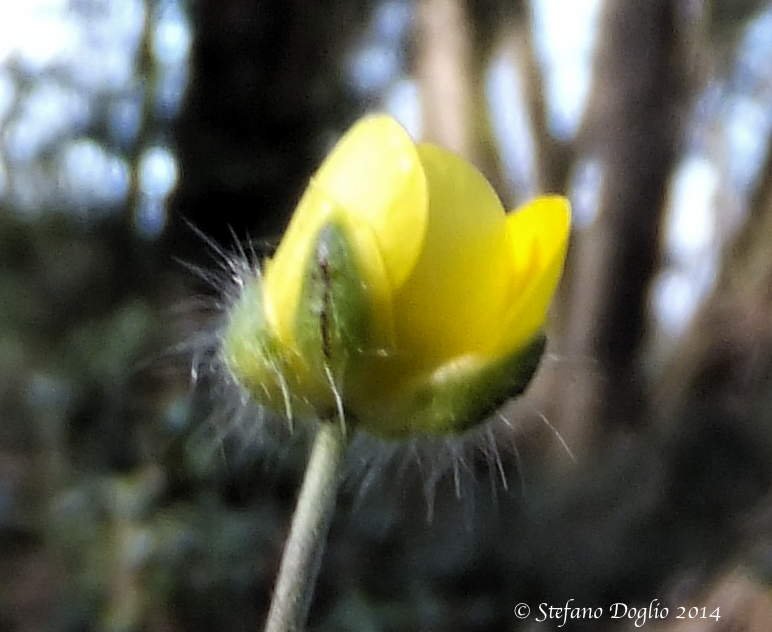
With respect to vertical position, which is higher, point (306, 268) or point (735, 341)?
point (306, 268)

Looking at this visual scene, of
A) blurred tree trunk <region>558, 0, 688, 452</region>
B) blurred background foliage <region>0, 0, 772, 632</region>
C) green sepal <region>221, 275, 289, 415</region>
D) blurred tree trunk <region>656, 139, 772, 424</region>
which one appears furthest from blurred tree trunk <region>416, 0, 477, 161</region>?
green sepal <region>221, 275, 289, 415</region>

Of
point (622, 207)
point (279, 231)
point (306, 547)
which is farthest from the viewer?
point (622, 207)

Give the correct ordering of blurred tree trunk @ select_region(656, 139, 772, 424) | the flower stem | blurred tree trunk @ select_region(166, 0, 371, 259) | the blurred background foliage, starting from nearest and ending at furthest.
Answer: the flower stem → the blurred background foliage → blurred tree trunk @ select_region(166, 0, 371, 259) → blurred tree trunk @ select_region(656, 139, 772, 424)

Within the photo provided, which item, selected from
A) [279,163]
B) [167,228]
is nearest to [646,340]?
[279,163]

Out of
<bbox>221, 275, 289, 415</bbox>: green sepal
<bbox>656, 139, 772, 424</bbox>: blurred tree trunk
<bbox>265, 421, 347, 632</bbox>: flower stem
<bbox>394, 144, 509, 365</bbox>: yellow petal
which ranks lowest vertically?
<bbox>656, 139, 772, 424</bbox>: blurred tree trunk

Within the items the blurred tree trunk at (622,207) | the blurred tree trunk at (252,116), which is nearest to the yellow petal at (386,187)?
the blurred tree trunk at (252,116)

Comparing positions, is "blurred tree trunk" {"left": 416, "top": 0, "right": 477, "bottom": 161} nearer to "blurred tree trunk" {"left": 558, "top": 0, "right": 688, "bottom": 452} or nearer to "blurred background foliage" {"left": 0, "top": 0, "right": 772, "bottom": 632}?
"blurred background foliage" {"left": 0, "top": 0, "right": 772, "bottom": 632}

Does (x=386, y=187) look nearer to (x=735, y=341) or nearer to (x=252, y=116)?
(x=252, y=116)

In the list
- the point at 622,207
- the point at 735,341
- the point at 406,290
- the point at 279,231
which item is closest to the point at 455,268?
the point at 406,290
